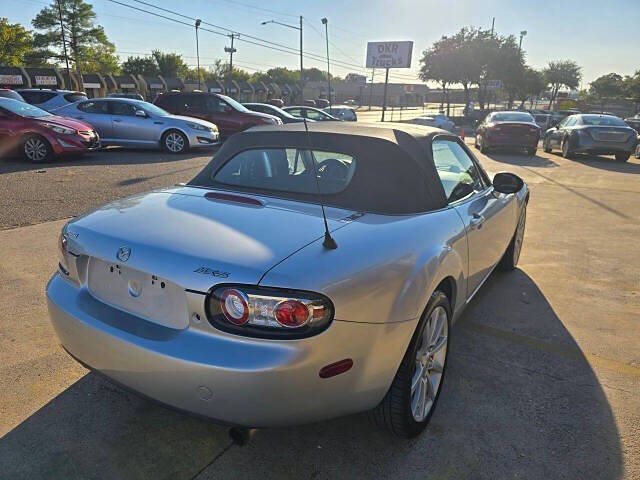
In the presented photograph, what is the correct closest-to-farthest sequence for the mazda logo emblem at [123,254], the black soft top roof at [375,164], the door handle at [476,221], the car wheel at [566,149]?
1. the mazda logo emblem at [123,254]
2. the black soft top roof at [375,164]
3. the door handle at [476,221]
4. the car wheel at [566,149]

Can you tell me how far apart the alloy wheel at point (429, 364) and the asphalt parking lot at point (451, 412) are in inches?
6.0

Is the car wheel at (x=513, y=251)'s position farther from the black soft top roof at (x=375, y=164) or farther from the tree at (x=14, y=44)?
the tree at (x=14, y=44)

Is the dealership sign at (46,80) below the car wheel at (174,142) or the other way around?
the other way around

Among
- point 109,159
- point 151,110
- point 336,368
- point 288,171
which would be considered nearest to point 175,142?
point 151,110

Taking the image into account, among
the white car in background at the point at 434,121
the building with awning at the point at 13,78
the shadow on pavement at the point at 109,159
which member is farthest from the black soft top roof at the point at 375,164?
the building with awning at the point at 13,78

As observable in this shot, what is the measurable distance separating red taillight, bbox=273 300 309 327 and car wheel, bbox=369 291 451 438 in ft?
2.20

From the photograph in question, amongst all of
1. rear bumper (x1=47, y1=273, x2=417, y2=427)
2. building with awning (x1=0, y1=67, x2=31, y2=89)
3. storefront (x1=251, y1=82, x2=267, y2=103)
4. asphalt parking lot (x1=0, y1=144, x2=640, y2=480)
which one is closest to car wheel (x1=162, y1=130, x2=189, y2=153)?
asphalt parking lot (x1=0, y1=144, x2=640, y2=480)

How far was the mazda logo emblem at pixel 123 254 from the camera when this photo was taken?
2.06 meters

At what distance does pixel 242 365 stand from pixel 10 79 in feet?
169

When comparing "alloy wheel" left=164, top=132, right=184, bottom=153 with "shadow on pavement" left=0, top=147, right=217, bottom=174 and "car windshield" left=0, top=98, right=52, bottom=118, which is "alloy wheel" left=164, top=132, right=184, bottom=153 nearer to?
"shadow on pavement" left=0, top=147, right=217, bottom=174

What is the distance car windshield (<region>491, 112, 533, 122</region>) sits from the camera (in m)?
16.9

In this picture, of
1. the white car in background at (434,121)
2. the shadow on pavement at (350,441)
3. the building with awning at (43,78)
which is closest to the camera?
the shadow on pavement at (350,441)

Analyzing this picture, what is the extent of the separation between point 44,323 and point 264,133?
1990mm

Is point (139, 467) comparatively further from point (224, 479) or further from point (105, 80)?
point (105, 80)
